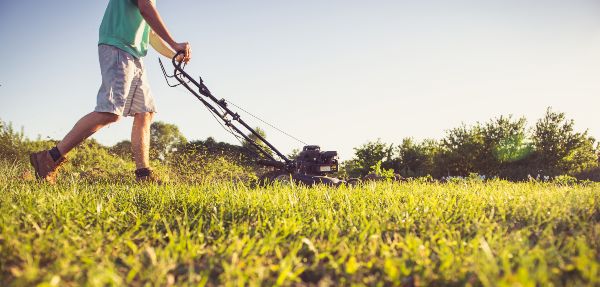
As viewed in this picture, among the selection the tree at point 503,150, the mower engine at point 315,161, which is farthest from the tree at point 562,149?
the mower engine at point 315,161

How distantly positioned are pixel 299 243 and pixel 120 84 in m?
2.56

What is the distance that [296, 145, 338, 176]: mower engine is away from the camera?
491 centimetres

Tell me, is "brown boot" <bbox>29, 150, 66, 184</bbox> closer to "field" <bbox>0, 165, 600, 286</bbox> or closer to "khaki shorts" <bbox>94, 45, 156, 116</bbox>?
"khaki shorts" <bbox>94, 45, 156, 116</bbox>

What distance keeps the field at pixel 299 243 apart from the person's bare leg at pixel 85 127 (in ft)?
2.77

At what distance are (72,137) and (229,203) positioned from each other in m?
1.81

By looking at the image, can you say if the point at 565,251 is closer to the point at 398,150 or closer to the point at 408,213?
the point at 408,213

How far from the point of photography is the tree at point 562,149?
10.0 meters

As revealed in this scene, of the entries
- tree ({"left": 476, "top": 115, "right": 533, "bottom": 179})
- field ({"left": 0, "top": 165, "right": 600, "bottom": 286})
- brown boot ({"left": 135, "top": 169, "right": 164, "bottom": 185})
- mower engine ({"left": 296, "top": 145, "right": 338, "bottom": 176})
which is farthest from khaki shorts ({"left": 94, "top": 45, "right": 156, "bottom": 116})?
tree ({"left": 476, "top": 115, "right": 533, "bottom": 179})

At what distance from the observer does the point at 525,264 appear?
130 centimetres

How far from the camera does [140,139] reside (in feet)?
12.1

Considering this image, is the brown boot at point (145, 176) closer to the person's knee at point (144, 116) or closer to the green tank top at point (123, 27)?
the person's knee at point (144, 116)

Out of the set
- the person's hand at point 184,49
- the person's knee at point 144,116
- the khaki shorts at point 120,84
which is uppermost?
the person's hand at point 184,49

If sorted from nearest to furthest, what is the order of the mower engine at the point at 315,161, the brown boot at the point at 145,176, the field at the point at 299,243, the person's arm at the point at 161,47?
the field at the point at 299,243 → the brown boot at the point at 145,176 → the person's arm at the point at 161,47 → the mower engine at the point at 315,161

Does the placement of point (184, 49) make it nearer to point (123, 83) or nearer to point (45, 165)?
point (123, 83)
